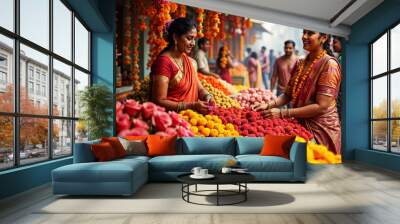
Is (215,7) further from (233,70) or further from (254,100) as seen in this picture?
(254,100)

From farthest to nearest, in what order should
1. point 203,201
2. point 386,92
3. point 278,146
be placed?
point 386,92 < point 278,146 < point 203,201

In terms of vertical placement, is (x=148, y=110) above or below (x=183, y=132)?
above

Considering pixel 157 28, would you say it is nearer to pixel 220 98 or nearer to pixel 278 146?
pixel 220 98

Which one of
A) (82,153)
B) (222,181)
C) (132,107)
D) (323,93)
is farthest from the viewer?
(323,93)

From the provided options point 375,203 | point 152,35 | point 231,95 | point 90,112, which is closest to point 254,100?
point 231,95

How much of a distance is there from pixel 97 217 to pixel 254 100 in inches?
221

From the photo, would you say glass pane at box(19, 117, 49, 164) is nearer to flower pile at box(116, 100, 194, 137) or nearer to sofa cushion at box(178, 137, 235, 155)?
sofa cushion at box(178, 137, 235, 155)

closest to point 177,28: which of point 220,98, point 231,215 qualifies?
point 220,98

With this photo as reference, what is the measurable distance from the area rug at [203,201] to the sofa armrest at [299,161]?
20.8 inches

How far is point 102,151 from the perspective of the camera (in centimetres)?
523

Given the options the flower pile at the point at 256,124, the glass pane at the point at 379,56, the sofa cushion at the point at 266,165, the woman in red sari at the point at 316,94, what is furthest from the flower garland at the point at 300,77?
the sofa cushion at the point at 266,165

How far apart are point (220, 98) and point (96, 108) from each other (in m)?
2.74

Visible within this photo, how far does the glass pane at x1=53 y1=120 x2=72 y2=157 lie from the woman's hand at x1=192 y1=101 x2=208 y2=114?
2.71m

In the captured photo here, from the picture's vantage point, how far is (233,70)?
8602mm
